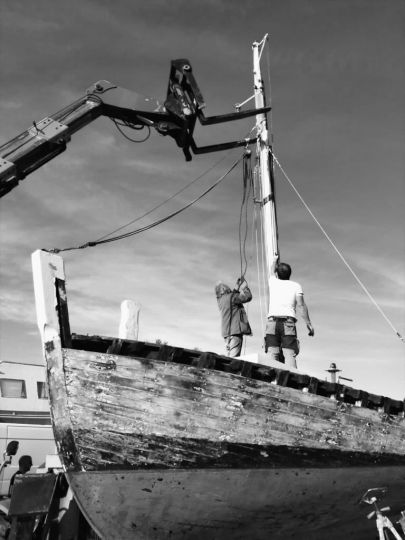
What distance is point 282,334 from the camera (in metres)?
8.56

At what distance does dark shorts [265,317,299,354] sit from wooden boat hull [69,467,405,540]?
79.7 inches

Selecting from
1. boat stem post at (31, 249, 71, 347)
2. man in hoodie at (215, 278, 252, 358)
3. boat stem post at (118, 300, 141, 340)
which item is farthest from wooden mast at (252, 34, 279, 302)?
boat stem post at (31, 249, 71, 347)

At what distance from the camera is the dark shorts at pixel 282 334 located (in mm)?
8500

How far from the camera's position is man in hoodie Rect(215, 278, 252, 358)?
31.1ft

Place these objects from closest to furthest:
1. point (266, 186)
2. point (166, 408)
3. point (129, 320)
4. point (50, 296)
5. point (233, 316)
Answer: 1. point (166, 408)
2. point (50, 296)
3. point (129, 320)
4. point (233, 316)
5. point (266, 186)

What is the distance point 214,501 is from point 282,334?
9.59ft

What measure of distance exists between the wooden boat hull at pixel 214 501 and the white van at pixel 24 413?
9781mm

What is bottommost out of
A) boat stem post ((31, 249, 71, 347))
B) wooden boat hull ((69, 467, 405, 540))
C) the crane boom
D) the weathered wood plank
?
wooden boat hull ((69, 467, 405, 540))

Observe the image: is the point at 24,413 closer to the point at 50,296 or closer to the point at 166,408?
the point at 50,296

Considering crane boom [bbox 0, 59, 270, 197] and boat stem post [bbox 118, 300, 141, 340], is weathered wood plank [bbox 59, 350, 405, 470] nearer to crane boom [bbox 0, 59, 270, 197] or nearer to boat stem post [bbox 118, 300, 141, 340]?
boat stem post [bbox 118, 300, 141, 340]

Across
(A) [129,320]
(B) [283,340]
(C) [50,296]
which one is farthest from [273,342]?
(C) [50,296]

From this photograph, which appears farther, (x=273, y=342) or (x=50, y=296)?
(x=273, y=342)

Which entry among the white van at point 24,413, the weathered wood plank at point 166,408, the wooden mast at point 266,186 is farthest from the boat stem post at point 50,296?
the white van at point 24,413

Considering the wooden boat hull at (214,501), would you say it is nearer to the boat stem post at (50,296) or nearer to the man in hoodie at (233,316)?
the boat stem post at (50,296)
